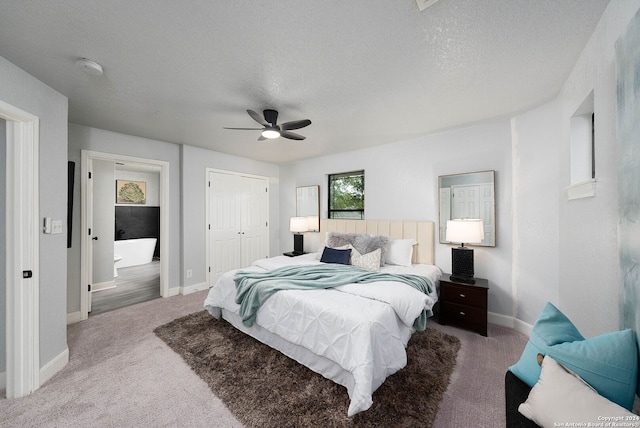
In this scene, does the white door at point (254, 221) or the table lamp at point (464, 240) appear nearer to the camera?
the table lamp at point (464, 240)

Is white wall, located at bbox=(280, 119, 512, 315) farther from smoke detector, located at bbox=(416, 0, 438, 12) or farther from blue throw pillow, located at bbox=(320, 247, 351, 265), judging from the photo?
smoke detector, located at bbox=(416, 0, 438, 12)

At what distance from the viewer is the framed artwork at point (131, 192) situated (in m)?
6.08

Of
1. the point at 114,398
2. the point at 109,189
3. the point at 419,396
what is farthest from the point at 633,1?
the point at 109,189

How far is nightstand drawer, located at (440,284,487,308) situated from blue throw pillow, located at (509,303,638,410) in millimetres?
1654

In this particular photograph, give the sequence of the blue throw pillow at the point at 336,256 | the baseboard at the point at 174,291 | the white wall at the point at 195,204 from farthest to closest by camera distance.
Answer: the white wall at the point at 195,204, the baseboard at the point at 174,291, the blue throw pillow at the point at 336,256

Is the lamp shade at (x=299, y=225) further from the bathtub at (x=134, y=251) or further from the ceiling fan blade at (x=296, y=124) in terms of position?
the bathtub at (x=134, y=251)

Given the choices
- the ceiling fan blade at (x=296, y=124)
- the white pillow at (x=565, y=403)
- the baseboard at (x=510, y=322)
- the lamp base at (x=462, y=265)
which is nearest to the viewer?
the white pillow at (x=565, y=403)

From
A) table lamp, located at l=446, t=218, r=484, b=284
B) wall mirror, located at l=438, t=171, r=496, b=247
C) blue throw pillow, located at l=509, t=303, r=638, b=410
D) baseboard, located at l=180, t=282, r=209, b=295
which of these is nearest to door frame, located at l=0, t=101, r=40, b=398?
baseboard, located at l=180, t=282, r=209, b=295

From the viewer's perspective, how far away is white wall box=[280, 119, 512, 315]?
2904 millimetres

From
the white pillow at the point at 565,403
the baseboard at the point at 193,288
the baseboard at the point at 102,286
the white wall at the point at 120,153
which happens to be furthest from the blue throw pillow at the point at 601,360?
the baseboard at the point at 102,286

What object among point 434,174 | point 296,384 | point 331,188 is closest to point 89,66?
point 296,384

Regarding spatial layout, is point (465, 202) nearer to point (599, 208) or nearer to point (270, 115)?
point (599, 208)

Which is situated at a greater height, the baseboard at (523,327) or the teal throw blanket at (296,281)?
the teal throw blanket at (296,281)

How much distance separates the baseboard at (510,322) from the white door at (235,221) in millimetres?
4130
